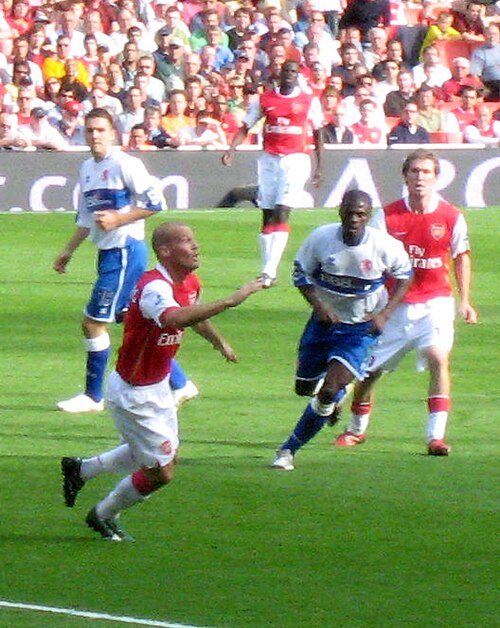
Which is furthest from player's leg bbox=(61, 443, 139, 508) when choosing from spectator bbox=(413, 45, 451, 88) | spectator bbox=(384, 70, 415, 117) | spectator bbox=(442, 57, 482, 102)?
spectator bbox=(413, 45, 451, 88)

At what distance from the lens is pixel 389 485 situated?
1021cm

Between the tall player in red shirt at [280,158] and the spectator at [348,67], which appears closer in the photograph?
the tall player in red shirt at [280,158]

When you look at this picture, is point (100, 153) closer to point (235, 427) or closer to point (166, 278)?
point (235, 427)

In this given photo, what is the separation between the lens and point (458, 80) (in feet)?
92.4

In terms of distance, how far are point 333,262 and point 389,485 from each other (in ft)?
4.43

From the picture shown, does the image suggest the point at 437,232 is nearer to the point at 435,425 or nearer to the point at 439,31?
the point at 435,425

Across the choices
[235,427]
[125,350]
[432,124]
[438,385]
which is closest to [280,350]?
[235,427]

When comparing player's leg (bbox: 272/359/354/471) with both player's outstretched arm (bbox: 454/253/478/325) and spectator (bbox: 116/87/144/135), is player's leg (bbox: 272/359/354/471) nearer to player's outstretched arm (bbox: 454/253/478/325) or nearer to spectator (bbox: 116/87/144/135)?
player's outstretched arm (bbox: 454/253/478/325)

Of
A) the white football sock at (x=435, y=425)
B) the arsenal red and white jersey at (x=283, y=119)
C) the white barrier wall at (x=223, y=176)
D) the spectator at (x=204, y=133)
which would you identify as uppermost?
the white football sock at (x=435, y=425)

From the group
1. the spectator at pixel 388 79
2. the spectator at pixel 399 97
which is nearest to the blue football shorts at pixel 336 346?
the spectator at pixel 399 97

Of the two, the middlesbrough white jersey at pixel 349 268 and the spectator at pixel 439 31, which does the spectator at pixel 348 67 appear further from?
the middlesbrough white jersey at pixel 349 268

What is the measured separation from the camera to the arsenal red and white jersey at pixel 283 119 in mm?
19141

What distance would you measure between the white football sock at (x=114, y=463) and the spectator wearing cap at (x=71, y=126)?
50.5ft

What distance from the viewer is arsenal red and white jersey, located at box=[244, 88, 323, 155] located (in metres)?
19.1
